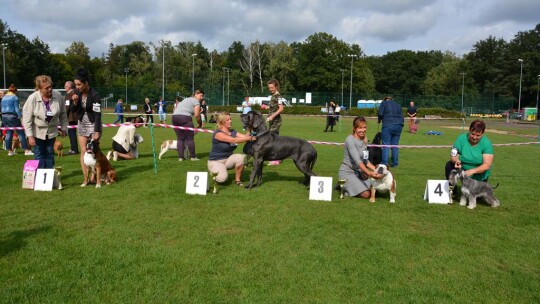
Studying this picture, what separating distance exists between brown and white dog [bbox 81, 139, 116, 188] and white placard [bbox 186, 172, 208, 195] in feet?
5.05

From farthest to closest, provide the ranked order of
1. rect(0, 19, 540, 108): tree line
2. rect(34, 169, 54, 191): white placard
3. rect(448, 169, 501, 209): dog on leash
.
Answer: rect(0, 19, 540, 108): tree line → rect(34, 169, 54, 191): white placard → rect(448, 169, 501, 209): dog on leash

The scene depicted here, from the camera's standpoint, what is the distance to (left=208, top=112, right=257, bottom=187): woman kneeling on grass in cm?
694

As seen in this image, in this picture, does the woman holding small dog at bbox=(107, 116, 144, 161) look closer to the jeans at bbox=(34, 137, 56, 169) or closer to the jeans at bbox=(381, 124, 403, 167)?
the jeans at bbox=(34, 137, 56, 169)

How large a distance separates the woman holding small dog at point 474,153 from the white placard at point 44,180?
20.1 feet

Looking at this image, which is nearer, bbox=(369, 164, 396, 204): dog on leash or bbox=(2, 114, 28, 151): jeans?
bbox=(369, 164, 396, 204): dog on leash

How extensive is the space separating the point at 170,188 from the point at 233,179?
1301 mm

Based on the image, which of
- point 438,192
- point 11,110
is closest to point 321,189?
point 438,192

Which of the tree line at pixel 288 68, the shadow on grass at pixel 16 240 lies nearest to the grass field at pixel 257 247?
the shadow on grass at pixel 16 240

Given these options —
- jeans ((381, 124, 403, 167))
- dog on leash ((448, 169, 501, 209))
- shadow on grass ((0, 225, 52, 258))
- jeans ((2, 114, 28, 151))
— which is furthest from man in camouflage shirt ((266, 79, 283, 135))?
jeans ((2, 114, 28, 151))

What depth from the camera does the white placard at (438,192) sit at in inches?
246

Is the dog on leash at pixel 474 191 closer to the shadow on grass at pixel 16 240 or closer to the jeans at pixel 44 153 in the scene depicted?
the shadow on grass at pixel 16 240

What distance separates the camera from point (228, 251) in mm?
4117

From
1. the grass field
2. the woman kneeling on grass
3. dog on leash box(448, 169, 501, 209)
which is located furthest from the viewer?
the woman kneeling on grass

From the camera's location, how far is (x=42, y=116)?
256 inches
